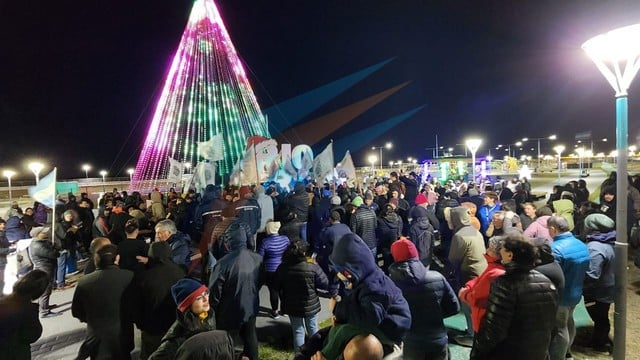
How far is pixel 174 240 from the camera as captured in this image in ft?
17.2

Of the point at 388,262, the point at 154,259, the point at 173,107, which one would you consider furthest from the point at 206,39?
the point at 154,259

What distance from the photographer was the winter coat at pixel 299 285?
4441mm

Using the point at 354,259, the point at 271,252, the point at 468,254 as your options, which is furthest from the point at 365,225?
the point at 354,259

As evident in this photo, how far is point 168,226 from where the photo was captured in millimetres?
5016

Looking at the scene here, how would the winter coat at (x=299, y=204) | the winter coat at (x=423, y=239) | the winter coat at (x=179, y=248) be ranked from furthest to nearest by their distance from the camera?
the winter coat at (x=299, y=204) < the winter coat at (x=423, y=239) < the winter coat at (x=179, y=248)

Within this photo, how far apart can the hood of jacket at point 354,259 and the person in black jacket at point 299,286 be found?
5.21ft

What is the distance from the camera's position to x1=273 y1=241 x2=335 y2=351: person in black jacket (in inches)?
175

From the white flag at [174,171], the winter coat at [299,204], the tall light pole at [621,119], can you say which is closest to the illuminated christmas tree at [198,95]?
the white flag at [174,171]

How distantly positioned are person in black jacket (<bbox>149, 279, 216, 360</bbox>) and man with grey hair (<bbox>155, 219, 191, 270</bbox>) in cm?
237

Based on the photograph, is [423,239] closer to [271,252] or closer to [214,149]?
[271,252]

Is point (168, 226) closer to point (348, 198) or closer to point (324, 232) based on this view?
point (324, 232)

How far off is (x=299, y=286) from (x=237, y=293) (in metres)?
0.79

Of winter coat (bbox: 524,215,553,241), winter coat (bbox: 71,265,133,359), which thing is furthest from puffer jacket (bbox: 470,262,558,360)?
winter coat (bbox: 71,265,133,359)

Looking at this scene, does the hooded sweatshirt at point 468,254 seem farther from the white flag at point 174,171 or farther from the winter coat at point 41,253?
the white flag at point 174,171
